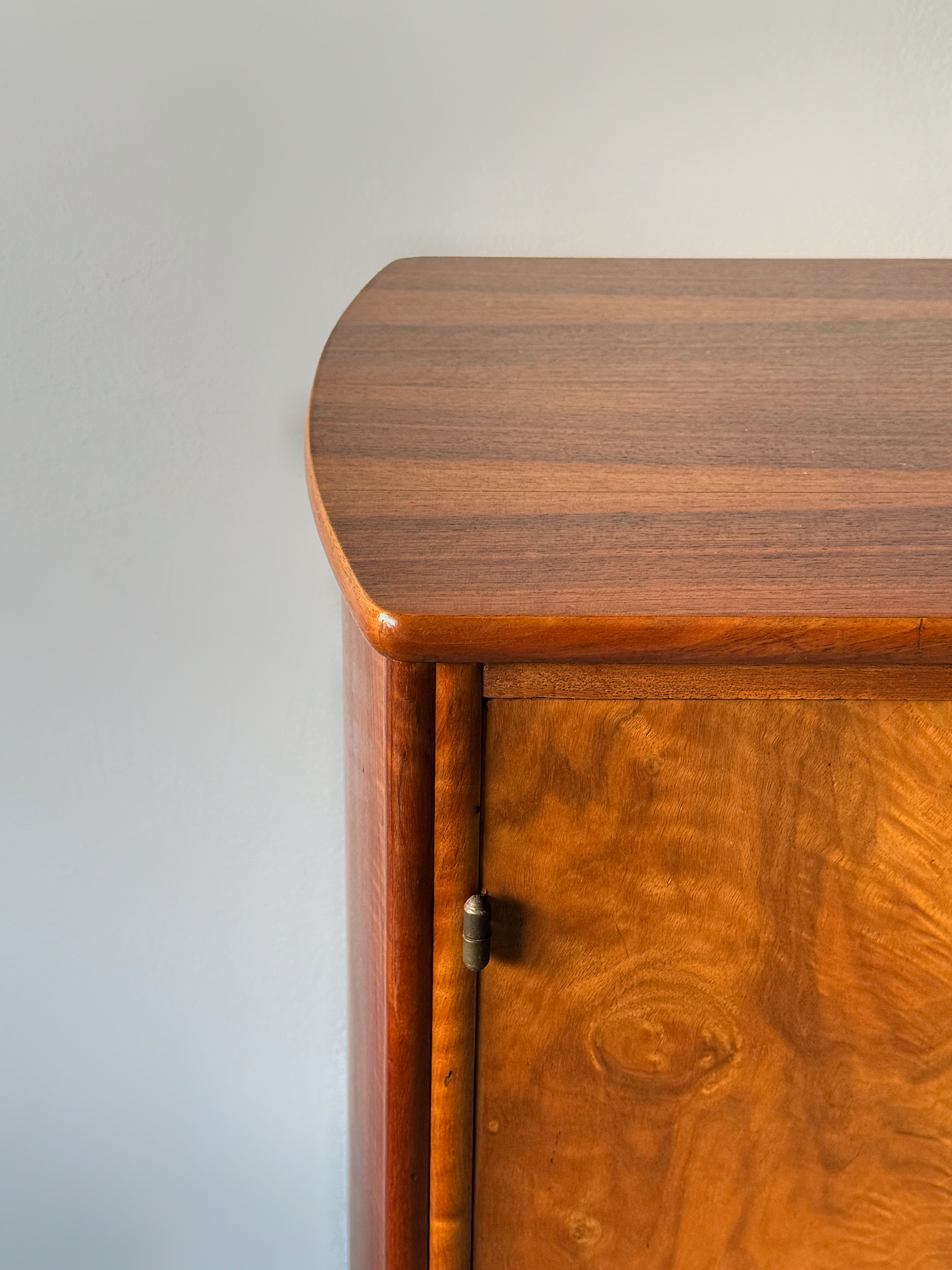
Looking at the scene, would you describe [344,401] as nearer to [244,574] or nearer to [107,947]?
[244,574]

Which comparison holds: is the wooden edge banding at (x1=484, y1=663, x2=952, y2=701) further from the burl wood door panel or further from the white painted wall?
the white painted wall

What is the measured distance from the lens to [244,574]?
879mm

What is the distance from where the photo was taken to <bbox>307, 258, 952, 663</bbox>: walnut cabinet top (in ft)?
1.20

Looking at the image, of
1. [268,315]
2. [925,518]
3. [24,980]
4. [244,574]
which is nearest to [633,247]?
[268,315]

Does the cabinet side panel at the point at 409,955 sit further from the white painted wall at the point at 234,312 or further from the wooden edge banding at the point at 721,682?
the white painted wall at the point at 234,312

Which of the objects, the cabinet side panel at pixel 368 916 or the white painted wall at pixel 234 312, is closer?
the cabinet side panel at pixel 368 916

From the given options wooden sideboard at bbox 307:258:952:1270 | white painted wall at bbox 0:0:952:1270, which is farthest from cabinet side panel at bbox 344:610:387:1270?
white painted wall at bbox 0:0:952:1270

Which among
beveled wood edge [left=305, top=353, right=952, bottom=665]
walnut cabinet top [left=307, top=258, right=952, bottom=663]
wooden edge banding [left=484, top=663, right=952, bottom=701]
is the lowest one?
wooden edge banding [left=484, top=663, right=952, bottom=701]

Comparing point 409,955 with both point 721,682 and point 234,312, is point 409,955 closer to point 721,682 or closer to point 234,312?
point 721,682

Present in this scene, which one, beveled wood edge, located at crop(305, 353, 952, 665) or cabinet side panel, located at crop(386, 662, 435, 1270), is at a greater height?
beveled wood edge, located at crop(305, 353, 952, 665)

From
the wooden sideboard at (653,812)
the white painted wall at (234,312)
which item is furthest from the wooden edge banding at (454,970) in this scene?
the white painted wall at (234,312)

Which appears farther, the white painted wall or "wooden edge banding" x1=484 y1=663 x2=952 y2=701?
the white painted wall

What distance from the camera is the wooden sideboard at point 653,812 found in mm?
383

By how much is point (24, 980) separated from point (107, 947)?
0.07 meters
